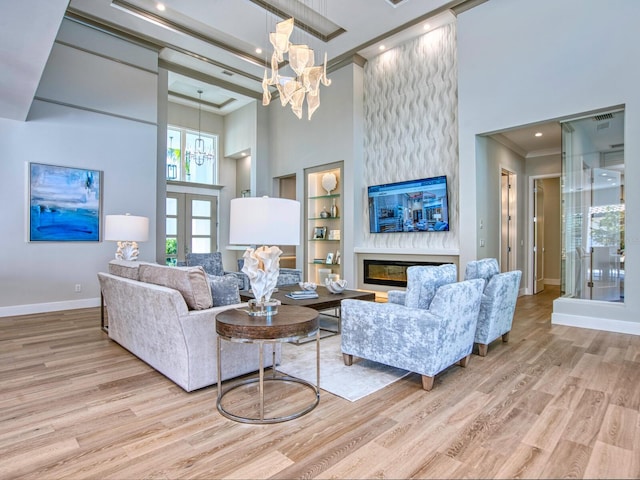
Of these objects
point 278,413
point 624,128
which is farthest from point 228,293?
point 624,128

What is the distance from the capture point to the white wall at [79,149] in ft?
16.9

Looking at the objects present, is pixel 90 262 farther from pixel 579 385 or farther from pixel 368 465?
pixel 579 385

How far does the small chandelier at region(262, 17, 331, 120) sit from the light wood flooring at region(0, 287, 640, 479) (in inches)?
135

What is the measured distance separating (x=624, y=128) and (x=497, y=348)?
9.77 ft

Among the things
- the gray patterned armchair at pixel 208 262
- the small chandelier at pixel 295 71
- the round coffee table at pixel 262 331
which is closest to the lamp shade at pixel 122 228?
the gray patterned armchair at pixel 208 262

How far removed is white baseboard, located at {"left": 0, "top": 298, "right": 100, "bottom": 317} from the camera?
5.12m

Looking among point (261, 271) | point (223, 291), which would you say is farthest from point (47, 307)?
point (261, 271)

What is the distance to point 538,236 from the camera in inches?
309

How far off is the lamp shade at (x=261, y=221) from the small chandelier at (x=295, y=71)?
2614mm

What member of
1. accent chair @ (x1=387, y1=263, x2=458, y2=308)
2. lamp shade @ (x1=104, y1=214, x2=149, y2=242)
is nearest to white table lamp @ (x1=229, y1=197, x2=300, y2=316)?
accent chair @ (x1=387, y1=263, x2=458, y2=308)

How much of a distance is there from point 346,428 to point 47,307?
535cm

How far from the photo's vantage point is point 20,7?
2.63 metres

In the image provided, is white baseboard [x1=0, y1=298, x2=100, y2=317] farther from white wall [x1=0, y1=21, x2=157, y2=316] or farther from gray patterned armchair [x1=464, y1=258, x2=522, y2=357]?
gray patterned armchair [x1=464, y1=258, x2=522, y2=357]

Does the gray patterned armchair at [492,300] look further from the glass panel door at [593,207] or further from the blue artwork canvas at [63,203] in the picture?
the blue artwork canvas at [63,203]
